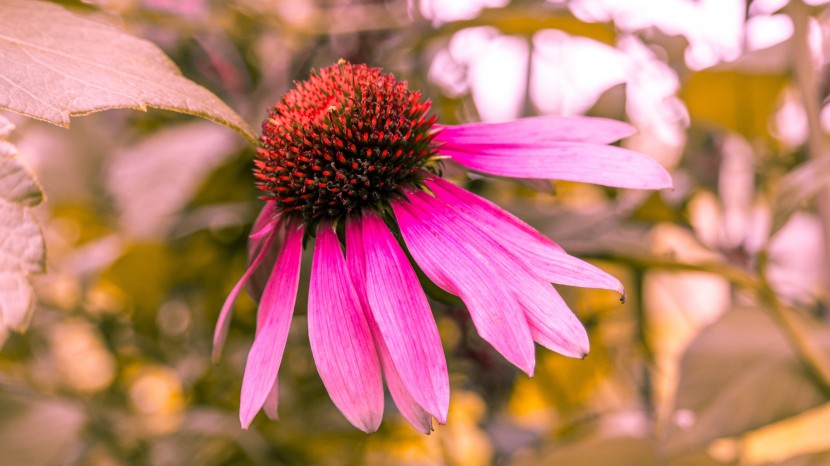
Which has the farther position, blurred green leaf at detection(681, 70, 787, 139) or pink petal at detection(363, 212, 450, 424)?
blurred green leaf at detection(681, 70, 787, 139)

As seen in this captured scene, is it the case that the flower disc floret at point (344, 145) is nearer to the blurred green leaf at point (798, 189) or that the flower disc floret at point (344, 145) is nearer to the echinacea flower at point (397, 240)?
the echinacea flower at point (397, 240)

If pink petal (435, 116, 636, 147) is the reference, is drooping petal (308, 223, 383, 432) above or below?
below

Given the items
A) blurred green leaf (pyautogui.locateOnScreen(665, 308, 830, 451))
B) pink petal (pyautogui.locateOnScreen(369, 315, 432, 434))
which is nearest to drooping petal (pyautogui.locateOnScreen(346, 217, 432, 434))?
pink petal (pyautogui.locateOnScreen(369, 315, 432, 434))

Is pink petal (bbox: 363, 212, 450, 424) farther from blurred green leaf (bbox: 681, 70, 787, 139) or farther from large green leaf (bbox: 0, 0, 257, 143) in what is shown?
blurred green leaf (bbox: 681, 70, 787, 139)

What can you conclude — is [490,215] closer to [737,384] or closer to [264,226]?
[264,226]

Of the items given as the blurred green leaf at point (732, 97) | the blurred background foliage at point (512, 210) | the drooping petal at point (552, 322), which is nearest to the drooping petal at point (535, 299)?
the drooping petal at point (552, 322)

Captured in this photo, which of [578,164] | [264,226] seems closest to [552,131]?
[578,164]

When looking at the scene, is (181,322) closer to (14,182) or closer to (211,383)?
(211,383)
